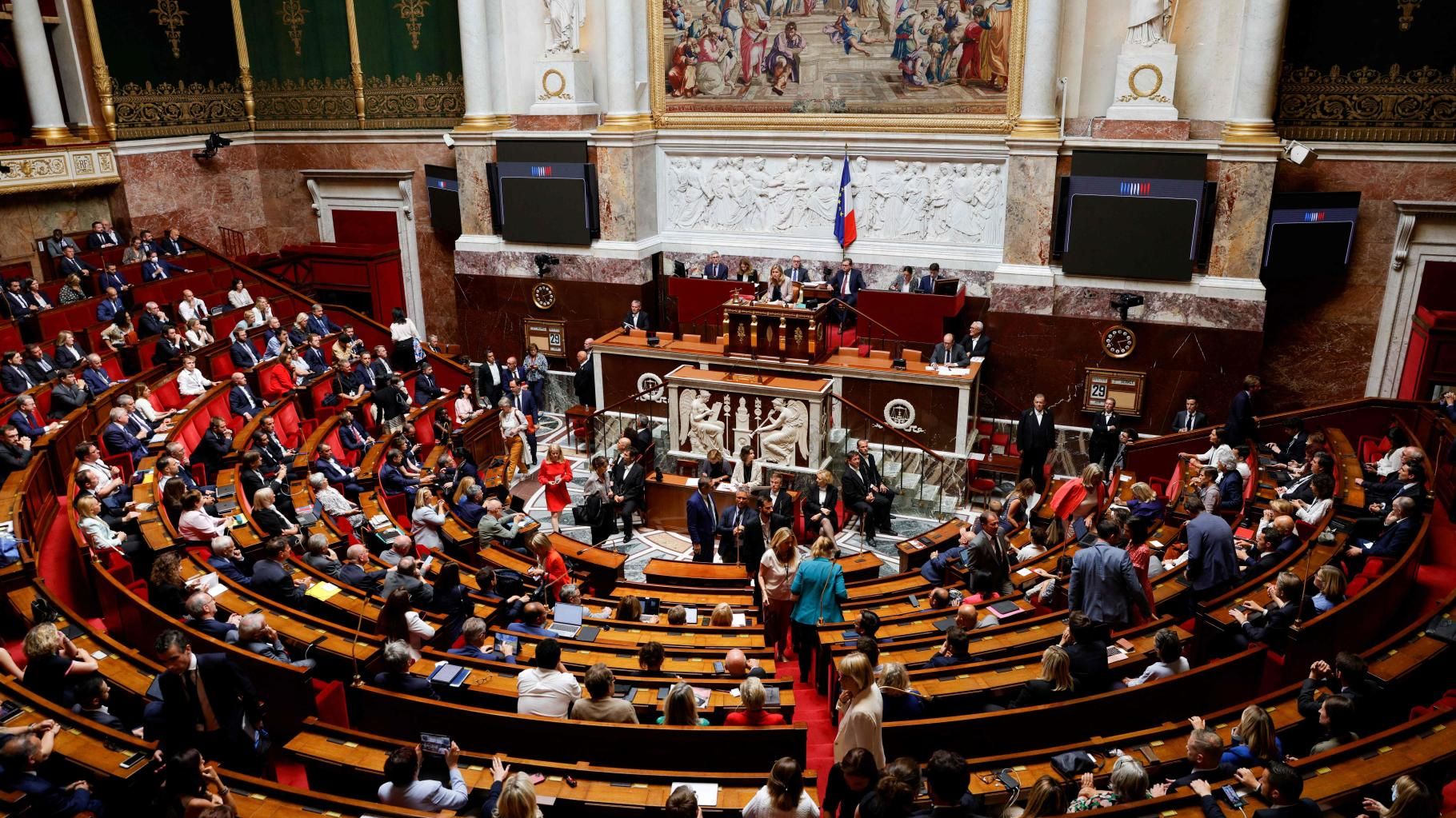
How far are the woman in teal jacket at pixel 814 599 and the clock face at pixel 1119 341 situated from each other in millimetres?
8289

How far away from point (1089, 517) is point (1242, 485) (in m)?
1.89

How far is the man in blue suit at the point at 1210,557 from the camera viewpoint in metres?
7.89

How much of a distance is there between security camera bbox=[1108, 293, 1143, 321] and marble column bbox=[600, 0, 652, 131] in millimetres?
8199

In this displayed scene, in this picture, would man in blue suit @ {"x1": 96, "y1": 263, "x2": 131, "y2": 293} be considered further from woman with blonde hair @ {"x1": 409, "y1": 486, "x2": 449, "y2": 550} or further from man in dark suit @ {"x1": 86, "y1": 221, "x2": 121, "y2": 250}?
woman with blonde hair @ {"x1": 409, "y1": 486, "x2": 449, "y2": 550}

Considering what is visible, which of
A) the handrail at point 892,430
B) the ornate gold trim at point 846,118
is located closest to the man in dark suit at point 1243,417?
the handrail at point 892,430

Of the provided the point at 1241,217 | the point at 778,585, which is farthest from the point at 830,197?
the point at 778,585

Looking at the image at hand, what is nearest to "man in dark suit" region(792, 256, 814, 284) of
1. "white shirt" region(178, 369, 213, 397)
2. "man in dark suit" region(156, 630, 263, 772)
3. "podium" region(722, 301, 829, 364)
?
"podium" region(722, 301, 829, 364)

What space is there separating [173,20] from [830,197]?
12.2 meters

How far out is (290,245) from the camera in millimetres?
19578

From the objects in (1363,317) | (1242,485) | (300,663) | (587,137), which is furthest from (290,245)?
(1363,317)

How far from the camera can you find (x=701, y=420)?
13883 mm

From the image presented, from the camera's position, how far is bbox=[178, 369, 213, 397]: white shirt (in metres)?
12.8

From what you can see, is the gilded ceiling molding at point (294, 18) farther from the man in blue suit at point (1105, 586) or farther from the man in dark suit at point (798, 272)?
the man in blue suit at point (1105, 586)

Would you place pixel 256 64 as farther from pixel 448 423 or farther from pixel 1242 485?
pixel 1242 485
